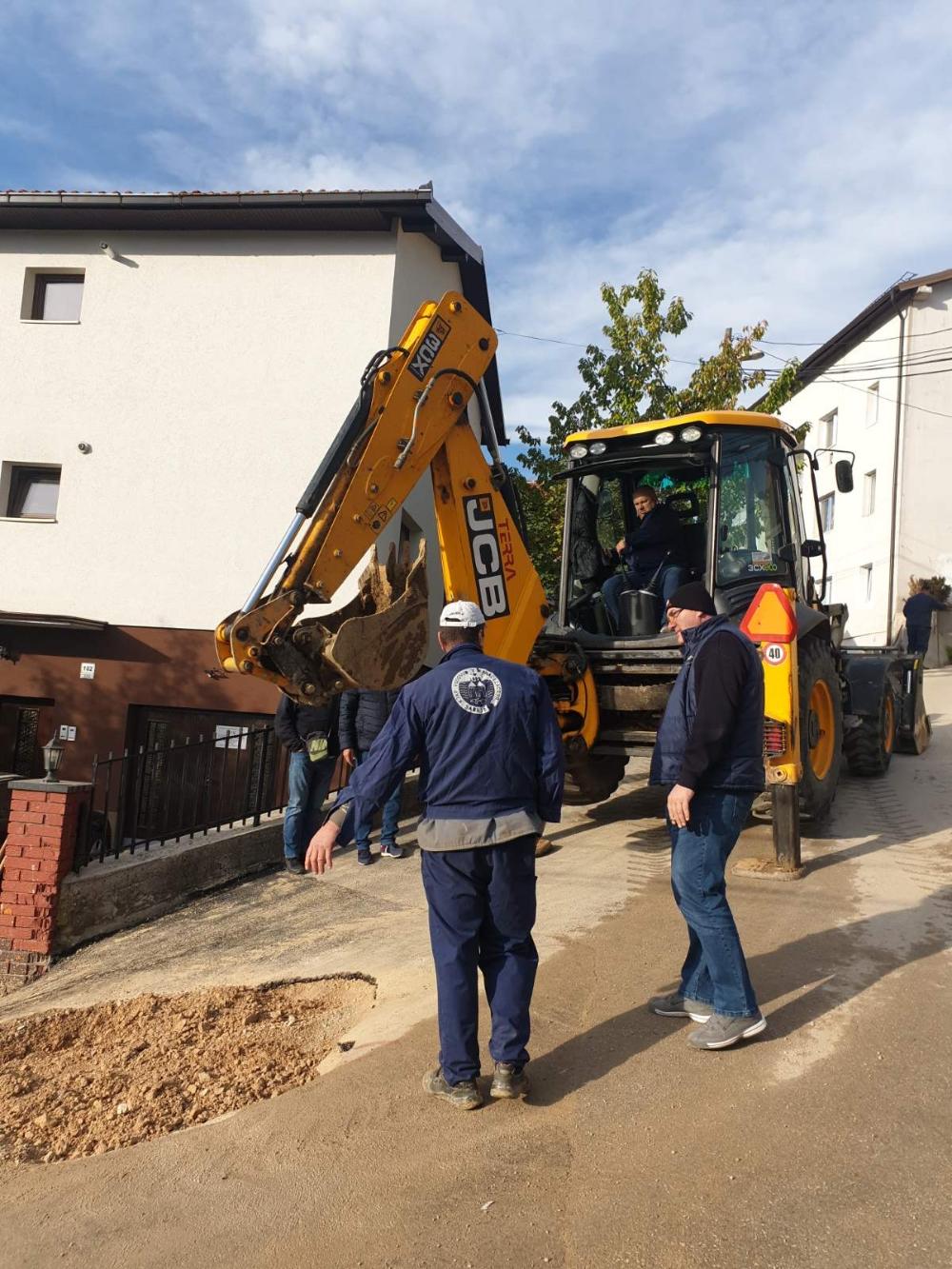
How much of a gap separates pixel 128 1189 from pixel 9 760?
11058 millimetres

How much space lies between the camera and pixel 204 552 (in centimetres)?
1213

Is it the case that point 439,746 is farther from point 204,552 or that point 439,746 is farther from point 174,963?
point 204,552

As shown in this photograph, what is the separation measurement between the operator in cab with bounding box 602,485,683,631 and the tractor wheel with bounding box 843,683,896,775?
295 cm

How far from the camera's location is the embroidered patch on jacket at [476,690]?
3.45 m

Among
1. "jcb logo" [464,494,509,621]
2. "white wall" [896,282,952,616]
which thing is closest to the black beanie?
"jcb logo" [464,494,509,621]

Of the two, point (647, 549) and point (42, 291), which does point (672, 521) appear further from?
point (42, 291)

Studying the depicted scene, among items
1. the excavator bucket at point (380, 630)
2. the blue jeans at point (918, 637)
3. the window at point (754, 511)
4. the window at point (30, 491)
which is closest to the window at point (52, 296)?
the window at point (30, 491)

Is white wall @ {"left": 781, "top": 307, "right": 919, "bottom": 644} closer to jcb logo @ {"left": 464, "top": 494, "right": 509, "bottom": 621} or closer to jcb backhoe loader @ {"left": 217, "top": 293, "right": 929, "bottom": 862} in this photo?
jcb backhoe loader @ {"left": 217, "top": 293, "right": 929, "bottom": 862}

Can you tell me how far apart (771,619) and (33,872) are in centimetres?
498

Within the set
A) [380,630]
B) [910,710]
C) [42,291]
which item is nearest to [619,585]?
[380,630]

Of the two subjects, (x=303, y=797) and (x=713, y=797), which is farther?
(x=303, y=797)

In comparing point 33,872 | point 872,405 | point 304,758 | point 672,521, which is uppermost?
point 872,405

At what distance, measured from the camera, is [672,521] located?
7.52 meters

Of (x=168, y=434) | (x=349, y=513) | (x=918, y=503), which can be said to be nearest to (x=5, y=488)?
(x=168, y=434)
